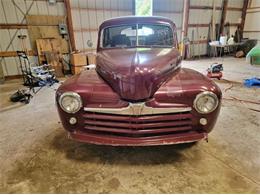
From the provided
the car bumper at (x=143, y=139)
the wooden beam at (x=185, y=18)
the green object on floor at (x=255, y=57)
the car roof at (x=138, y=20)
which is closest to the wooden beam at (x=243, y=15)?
the wooden beam at (x=185, y=18)

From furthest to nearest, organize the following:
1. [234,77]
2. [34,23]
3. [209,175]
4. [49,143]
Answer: [34,23] → [234,77] → [49,143] → [209,175]

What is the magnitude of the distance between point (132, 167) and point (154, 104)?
754mm

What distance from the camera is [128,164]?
206 centimetres

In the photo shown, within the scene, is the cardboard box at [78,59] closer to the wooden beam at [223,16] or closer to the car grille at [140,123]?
the car grille at [140,123]

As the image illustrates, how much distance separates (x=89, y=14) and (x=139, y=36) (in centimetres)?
539

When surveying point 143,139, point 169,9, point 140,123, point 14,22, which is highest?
point 169,9

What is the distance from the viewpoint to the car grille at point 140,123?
1789mm

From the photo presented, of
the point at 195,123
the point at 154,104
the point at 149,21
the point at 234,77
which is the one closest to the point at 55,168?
the point at 154,104

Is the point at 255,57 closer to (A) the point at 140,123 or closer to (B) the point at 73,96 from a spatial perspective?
(A) the point at 140,123

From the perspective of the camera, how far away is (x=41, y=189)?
1.75 m

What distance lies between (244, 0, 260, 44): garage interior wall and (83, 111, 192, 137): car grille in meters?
11.3

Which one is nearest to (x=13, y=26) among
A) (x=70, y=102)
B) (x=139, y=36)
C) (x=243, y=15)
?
(x=139, y=36)

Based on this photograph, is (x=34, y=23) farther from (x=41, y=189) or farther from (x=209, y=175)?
(x=209, y=175)

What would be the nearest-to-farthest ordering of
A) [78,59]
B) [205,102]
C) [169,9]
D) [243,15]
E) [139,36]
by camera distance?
[205,102] → [139,36] → [78,59] → [169,9] → [243,15]
